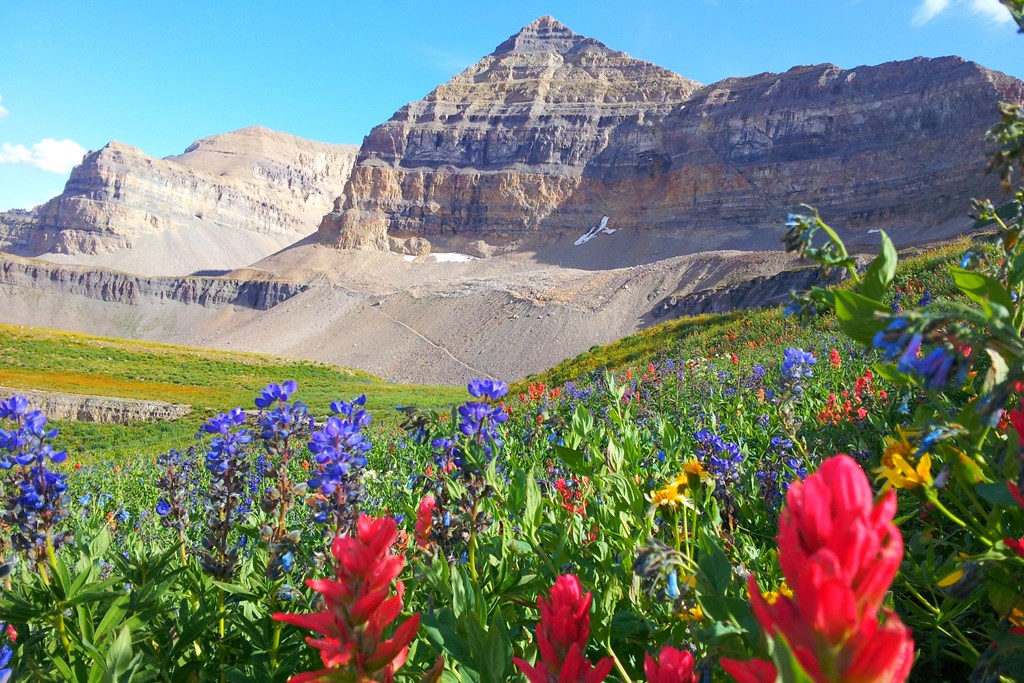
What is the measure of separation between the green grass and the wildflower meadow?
19.1 metres

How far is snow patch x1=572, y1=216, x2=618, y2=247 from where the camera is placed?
8475 centimetres

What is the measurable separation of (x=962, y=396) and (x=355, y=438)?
3252 millimetres

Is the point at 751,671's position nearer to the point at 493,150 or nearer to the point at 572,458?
the point at 572,458

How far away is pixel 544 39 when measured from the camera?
137125 millimetres

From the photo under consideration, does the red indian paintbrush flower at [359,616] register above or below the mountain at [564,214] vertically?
below

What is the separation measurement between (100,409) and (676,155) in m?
78.0

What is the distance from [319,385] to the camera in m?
39.3

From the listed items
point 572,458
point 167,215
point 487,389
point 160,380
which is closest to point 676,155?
point 160,380

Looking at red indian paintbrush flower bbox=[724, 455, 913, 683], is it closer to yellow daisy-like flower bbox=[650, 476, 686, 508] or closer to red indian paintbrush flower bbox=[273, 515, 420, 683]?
red indian paintbrush flower bbox=[273, 515, 420, 683]

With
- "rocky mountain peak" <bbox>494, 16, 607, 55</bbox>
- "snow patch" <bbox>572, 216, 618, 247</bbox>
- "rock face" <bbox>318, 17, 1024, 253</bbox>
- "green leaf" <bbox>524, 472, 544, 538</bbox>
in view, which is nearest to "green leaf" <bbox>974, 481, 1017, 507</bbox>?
"green leaf" <bbox>524, 472, 544, 538</bbox>

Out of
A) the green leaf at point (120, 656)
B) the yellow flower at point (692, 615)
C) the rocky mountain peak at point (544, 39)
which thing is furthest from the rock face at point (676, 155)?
the green leaf at point (120, 656)

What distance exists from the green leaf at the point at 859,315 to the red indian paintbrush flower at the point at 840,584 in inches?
24.2

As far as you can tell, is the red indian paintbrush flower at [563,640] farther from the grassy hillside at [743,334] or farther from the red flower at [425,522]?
the grassy hillside at [743,334]

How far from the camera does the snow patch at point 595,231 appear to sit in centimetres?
8475
